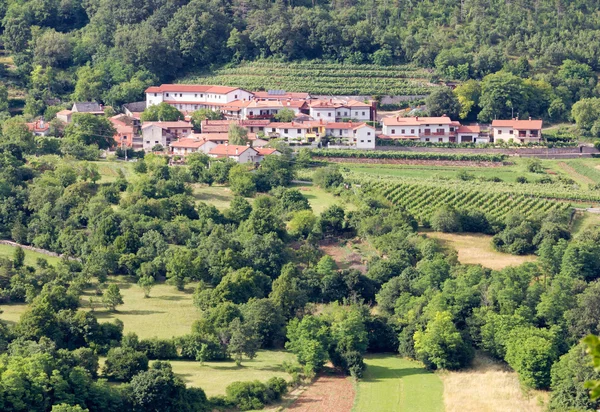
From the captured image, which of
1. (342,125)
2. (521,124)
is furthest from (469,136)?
(342,125)

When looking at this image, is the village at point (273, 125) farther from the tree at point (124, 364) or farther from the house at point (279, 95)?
the tree at point (124, 364)

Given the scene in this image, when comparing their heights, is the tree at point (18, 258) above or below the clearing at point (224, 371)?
above

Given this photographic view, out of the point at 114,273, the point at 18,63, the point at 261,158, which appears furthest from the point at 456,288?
the point at 18,63

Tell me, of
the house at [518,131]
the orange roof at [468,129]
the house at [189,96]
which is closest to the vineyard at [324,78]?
the house at [189,96]

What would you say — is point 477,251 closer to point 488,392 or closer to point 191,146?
point 488,392

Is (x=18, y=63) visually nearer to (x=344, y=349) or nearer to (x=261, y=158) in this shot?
(x=261, y=158)

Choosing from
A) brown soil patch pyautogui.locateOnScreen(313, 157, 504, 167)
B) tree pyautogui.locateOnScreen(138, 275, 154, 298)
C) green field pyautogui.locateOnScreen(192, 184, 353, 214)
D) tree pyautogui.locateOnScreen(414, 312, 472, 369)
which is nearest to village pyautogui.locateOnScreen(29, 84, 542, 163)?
brown soil patch pyautogui.locateOnScreen(313, 157, 504, 167)
